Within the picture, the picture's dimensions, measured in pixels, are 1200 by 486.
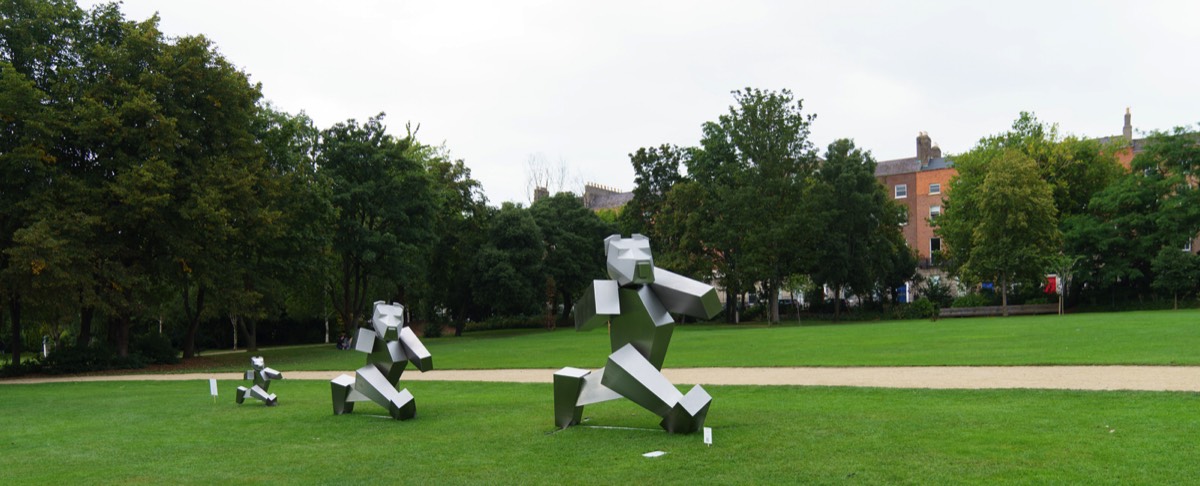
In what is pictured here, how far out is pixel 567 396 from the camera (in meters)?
11.7

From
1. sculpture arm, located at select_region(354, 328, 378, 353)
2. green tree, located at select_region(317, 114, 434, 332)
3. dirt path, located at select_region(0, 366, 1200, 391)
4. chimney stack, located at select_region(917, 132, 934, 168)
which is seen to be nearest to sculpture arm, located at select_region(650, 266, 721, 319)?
sculpture arm, located at select_region(354, 328, 378, 353)

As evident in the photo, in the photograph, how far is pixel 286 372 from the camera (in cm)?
2883

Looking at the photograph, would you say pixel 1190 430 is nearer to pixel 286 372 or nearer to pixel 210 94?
pixel 286 372

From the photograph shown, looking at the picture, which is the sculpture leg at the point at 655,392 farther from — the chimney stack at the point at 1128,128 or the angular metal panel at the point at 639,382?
the chimney stack at the point at 1128,128

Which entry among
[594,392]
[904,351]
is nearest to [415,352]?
[594,392]

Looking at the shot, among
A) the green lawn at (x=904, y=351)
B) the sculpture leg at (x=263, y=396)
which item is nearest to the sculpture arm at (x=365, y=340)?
the sculpture leg at (x=263, y=396)

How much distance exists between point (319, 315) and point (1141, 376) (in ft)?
187

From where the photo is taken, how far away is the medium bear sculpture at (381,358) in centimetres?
1389

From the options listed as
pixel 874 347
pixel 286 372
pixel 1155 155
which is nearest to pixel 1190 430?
pixel 874 347

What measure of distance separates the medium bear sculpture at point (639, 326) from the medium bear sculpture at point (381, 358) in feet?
11.3

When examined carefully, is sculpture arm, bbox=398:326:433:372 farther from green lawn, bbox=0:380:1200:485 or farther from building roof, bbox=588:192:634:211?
building roof, bbox=588:192:634:211

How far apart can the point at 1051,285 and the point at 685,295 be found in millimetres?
69174

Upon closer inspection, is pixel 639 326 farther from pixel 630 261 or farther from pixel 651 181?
pixel 651 181

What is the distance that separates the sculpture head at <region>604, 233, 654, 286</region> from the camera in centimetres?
1109
